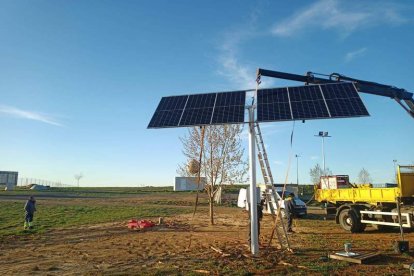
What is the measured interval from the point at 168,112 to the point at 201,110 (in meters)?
1.48

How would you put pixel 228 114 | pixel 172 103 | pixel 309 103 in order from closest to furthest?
pixel 309 103 → pixel 228 114 → pixel 172 103

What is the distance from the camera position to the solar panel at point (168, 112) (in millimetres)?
13427

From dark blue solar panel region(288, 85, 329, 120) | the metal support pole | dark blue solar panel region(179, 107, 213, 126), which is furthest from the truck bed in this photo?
dark blue solar panel region(179, 107, 213, 126)

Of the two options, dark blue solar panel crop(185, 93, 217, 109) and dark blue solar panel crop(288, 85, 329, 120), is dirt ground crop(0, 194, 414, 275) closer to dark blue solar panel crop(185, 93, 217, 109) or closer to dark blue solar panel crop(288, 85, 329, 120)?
Answer: dark blue solar panel crop(288, 85, 329, 120)

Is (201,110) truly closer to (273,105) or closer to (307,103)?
(273,105)

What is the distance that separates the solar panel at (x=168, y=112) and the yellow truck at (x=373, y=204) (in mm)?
11334

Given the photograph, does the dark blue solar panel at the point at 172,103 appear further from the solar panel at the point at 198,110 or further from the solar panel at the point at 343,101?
the solar panel at the point at 343,101

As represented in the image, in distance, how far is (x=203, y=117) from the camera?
43.5ft

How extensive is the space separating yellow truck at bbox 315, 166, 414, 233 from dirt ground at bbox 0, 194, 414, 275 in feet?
3.28

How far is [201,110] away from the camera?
13.8 meters

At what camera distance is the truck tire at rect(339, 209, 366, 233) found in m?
19.5

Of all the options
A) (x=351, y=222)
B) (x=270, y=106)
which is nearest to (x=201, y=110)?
(x=270, y=106)

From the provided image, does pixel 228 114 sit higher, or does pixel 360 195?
pixel 228 114

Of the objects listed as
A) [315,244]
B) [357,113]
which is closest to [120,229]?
[315,244]
